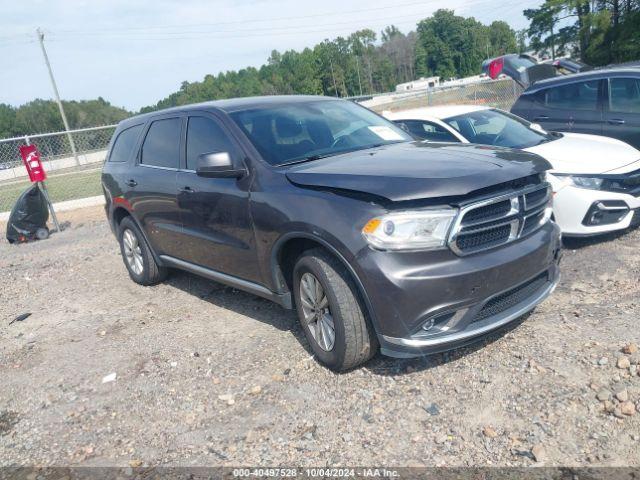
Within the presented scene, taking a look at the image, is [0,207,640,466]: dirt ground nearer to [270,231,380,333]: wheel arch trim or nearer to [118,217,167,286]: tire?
[270,231,380,333]: wheel arch trim

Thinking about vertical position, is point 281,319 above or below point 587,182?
below

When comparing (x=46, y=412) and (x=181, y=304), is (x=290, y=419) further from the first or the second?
(x=181, y=304)

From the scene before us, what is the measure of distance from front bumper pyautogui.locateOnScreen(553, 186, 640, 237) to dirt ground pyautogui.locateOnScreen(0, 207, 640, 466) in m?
0.23

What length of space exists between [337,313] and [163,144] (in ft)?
9.42

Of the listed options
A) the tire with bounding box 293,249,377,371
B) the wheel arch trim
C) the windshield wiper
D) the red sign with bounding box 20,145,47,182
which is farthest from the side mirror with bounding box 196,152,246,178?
the red sign with bounding box 20,145,47,182

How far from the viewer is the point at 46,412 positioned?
385cm

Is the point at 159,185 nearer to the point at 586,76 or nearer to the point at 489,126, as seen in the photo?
the point at 489,126

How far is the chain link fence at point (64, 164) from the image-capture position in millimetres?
15087

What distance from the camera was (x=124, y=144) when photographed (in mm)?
6199

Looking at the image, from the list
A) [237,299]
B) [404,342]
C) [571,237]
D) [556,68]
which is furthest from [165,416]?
[556,68]

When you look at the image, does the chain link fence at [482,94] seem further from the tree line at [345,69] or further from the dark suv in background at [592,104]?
the tree line at [345,69]

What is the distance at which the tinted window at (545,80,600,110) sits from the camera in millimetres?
7466

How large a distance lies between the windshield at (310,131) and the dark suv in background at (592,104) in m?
3.91

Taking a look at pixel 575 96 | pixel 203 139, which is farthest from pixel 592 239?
pixel 203 139
